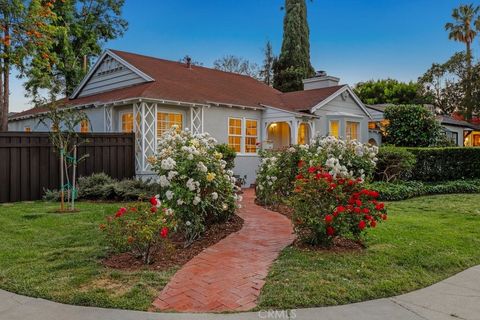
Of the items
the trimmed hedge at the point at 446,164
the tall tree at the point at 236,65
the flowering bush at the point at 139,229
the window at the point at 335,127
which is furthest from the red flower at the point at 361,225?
the tall tree at the point at 236,65

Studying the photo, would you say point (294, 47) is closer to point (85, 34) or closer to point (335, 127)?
point (85, 34)

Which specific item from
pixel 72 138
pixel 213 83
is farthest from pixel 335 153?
pixel 213 83

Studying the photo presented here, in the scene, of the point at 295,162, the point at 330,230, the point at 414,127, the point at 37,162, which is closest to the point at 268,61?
the point at 414,127

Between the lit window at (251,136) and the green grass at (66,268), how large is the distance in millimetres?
8941

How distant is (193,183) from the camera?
573cm

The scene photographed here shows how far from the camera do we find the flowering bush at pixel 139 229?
461cm

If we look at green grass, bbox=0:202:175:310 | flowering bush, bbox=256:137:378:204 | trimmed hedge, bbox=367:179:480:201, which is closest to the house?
trimmed hedge, bbox=367:179:480:201

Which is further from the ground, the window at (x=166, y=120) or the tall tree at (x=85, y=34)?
the tall tree at (x=85, y=34)

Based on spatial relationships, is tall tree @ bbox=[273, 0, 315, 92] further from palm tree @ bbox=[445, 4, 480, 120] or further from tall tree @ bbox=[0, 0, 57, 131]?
tall tree @ bbox=[0, 0, 57, 131]

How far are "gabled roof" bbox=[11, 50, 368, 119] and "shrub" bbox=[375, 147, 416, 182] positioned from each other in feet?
14.9

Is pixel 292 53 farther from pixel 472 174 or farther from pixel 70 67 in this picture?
pixel 472 174

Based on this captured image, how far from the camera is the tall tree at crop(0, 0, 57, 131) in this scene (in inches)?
526

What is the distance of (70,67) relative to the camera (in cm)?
2253

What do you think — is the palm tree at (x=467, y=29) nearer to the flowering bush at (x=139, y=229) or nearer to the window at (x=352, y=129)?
the window at (x=352, y=129)
